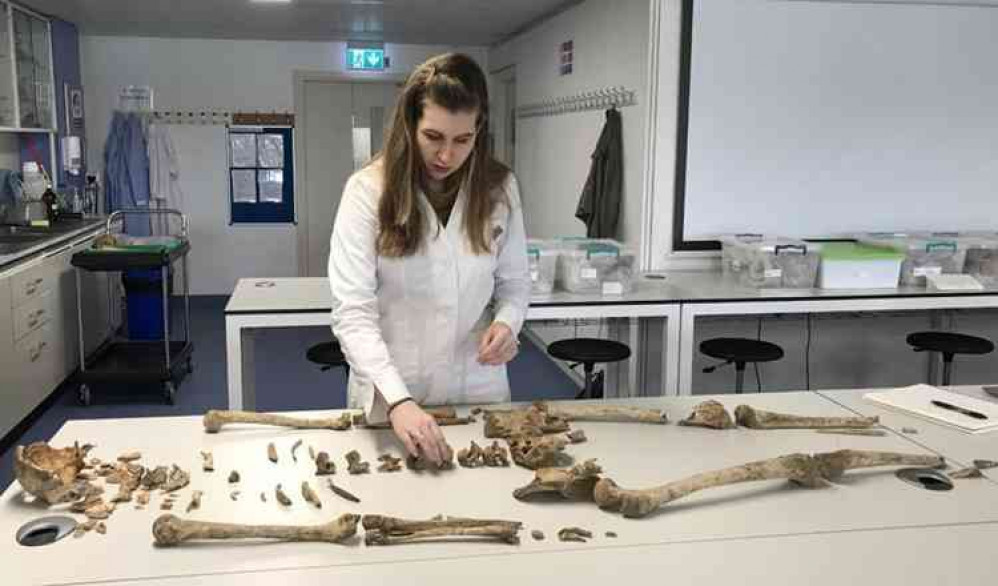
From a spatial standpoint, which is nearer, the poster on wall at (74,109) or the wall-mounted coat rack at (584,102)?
the wall-mounted coat rack at (584,102)

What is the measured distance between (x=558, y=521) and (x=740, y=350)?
93.1 inches

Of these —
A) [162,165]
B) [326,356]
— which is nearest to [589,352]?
[326,356]

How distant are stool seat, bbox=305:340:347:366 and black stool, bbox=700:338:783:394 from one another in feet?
4.97

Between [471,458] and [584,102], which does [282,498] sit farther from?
[584,102]

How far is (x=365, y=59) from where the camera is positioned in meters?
7.50

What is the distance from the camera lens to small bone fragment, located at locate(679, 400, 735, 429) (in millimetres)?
1913

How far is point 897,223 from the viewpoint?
443 cm

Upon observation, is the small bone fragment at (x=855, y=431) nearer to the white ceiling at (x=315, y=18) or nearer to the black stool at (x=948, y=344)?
the black stool at (x=948, y=344)

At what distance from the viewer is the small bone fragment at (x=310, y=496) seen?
1.49 m

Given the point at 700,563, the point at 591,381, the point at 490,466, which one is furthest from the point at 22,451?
the point at 591,381

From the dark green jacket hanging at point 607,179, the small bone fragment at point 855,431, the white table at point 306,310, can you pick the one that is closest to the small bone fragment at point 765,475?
the small bone fragment at point 855,431

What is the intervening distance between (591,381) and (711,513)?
2243mm

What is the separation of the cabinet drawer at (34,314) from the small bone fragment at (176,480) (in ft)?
9.65

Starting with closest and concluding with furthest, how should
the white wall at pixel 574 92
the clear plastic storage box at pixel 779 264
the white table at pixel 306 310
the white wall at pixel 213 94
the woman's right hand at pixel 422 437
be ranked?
the woman's right hand at pixel 422 437 → the white table at pixel 306 310 → the clear plastic storage box at pixel 779 264 → the white wall at pixel 574 92 → the white wall at pixel 213 94
